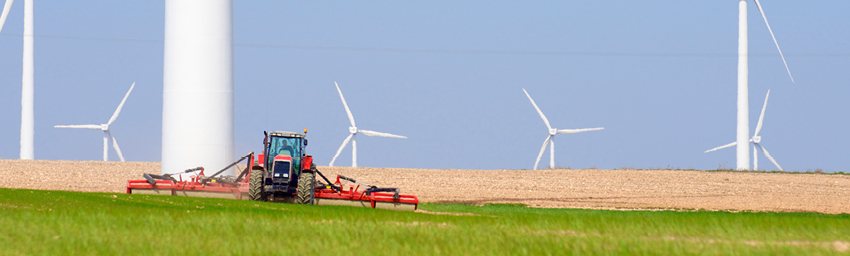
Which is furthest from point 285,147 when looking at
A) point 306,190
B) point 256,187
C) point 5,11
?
point 5,11

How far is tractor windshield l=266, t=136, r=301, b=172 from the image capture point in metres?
27.4

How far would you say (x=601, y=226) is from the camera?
13641 millimetres

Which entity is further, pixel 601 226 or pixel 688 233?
pixel 601 226

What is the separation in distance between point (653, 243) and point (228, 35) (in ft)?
85.6

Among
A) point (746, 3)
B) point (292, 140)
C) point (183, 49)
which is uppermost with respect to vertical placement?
point (746, 3)

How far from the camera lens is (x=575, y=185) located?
143 ft

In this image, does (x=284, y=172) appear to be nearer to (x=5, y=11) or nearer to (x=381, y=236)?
(x=381, y=236)

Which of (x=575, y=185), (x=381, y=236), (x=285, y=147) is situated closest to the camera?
(x=381, y=236)

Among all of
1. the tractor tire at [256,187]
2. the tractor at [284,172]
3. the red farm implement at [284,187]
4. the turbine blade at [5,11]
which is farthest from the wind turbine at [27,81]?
the tractor tire at [256,187]

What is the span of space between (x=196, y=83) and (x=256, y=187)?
8156 mm

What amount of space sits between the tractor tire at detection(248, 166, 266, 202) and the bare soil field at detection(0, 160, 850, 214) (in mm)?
8859

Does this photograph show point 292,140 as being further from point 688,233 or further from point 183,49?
point 688,233

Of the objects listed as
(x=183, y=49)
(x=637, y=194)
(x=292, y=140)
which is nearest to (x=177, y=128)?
(x=183, y=49)

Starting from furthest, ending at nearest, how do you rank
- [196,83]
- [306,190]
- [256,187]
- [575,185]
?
[575,185] < [196,83] < [256,187] < [306,190]
